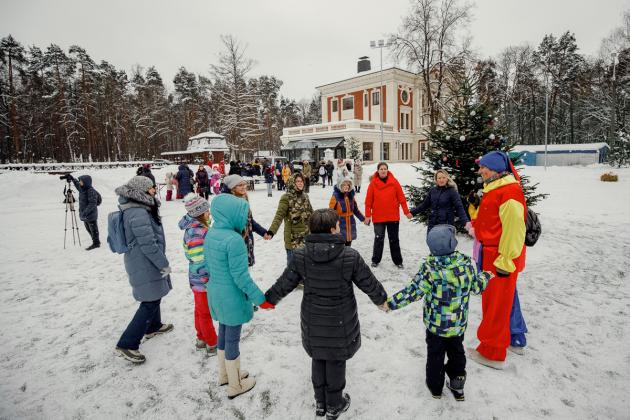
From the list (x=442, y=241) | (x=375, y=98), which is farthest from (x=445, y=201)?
(x=375, y=98)

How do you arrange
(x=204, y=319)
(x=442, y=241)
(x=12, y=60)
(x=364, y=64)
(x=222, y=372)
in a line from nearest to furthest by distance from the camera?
1. (x=442, y=241)
2. (x=222, y=372)
3. (x=204, y=319)
4. (x=12, y=60)
5. (x=364, y=64)

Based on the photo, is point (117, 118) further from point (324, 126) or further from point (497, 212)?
point (497, 212)

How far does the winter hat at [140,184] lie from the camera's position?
3210 mm

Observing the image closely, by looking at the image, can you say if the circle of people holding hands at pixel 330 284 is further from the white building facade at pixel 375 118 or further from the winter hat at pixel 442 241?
the white building facade at pixel 375 118

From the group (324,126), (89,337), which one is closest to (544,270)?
(89,337)

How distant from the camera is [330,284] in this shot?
2242mm

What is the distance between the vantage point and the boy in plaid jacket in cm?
242

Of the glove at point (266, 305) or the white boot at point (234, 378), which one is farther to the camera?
the white boot at point (234, 378)

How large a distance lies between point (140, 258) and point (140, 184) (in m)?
0.77

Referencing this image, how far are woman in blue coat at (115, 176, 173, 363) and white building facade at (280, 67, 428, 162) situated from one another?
A: 3034 cm

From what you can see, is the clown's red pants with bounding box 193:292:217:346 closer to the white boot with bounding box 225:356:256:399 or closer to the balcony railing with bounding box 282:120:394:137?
the white boot with bounding box 225:356:256:399

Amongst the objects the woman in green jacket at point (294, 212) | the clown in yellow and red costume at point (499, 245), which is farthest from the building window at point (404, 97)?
the clown in yellow and red costume at point (499, 245)

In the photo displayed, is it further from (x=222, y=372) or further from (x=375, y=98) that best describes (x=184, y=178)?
(x=375, y=98)

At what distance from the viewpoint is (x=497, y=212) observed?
2902 millimetres
